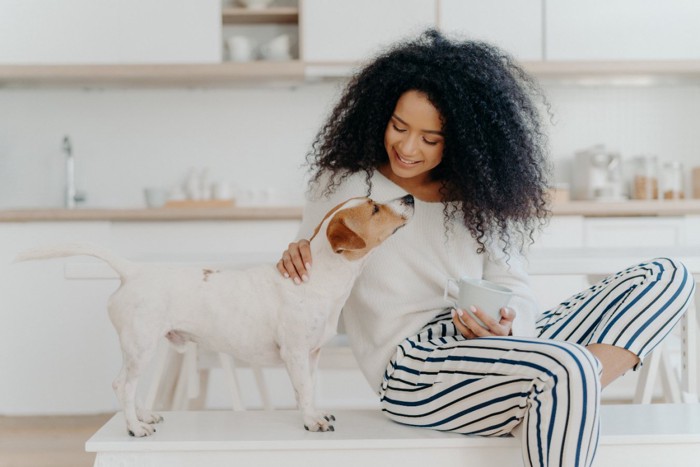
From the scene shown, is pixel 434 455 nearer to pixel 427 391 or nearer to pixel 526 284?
pixel 427 391

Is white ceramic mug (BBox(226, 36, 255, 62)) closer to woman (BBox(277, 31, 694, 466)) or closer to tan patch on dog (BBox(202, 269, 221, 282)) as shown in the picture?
woman (BBox(277, 31, 694, 466))

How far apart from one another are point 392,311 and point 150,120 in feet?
7.70

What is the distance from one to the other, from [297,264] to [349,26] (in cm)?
213

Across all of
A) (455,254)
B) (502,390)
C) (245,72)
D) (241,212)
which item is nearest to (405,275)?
(455,254)

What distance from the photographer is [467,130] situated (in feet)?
4.67

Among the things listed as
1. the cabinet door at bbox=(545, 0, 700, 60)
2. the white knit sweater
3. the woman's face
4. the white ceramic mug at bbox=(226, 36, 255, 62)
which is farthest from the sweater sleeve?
the white ceramic mug at bbox=(226, 36, 255, 62)

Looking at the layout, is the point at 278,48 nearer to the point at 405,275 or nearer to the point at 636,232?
the point at 636,232

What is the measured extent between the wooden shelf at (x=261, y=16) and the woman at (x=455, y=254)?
185 cm

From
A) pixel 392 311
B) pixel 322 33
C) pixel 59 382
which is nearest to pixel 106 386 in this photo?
pixel 59 382

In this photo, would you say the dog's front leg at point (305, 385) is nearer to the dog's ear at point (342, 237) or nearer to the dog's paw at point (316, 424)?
the dog's paw at point (316, 424)

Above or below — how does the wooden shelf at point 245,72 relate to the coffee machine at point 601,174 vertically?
above

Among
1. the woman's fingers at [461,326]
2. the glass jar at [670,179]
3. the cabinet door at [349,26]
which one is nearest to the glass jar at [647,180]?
the glass jar at [670,179]

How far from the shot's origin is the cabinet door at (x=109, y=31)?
3135 millimetres

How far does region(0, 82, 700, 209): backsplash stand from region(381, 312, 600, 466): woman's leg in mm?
2147
